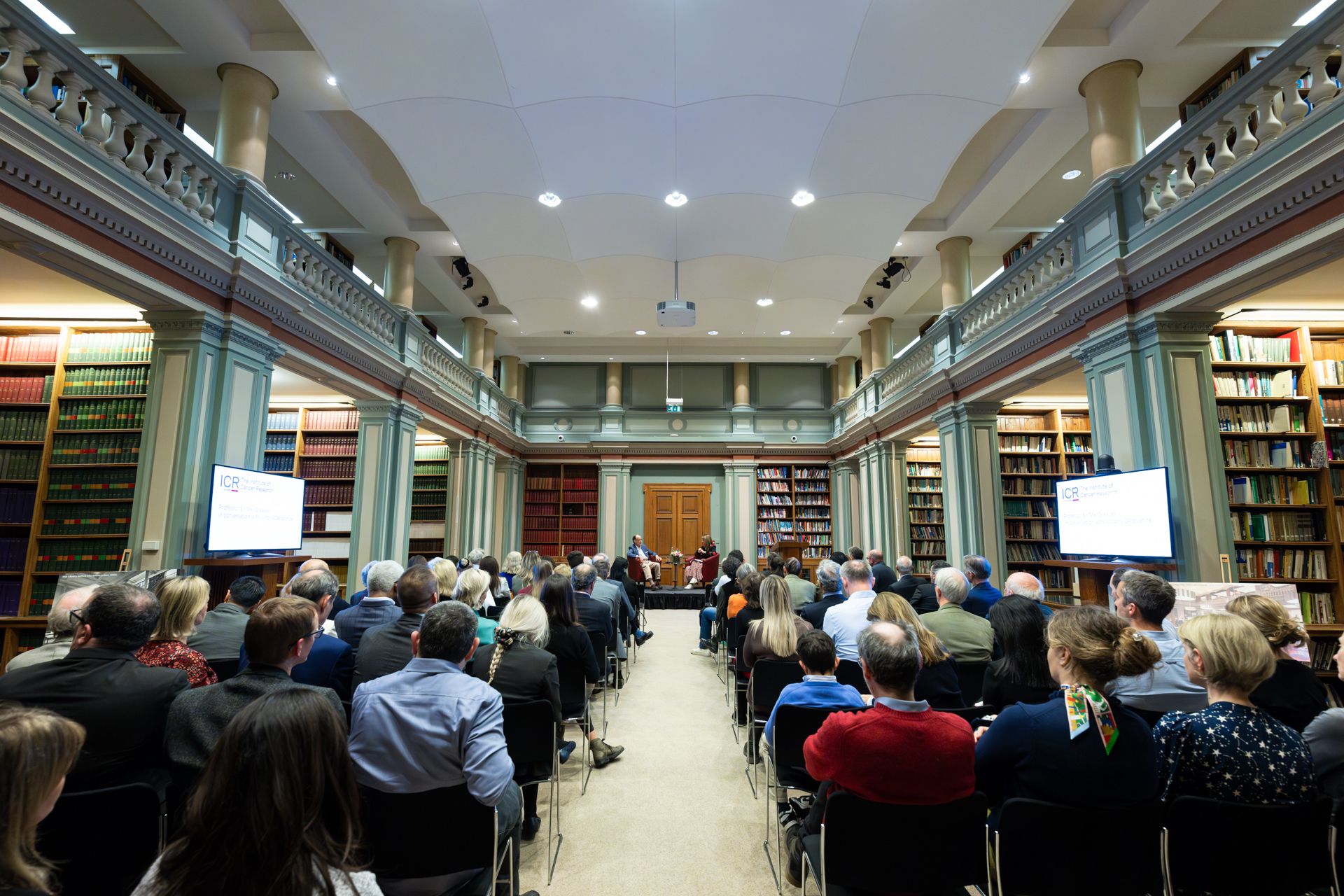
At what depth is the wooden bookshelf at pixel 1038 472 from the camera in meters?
8.11

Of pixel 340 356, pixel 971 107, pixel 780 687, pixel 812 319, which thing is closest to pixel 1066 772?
pixel 780 687

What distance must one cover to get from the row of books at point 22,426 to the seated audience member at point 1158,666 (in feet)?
25.5

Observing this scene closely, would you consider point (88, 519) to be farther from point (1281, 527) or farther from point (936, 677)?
point (1281, 527)

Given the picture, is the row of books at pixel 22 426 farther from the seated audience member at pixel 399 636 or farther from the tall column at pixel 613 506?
the tall column at pixel 613 506

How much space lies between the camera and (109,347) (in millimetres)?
5473

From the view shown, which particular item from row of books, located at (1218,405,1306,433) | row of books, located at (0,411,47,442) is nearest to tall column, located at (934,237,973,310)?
row of books, located at (1218,405,1306,433)

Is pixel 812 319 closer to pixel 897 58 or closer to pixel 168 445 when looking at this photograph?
pixel 897 58

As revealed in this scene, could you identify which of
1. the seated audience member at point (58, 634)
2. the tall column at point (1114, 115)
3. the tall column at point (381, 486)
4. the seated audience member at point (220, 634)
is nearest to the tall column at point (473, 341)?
the tall column at point (381, 486)

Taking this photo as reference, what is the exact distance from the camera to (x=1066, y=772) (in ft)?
5.34

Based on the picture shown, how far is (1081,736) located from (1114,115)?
5.55 metres

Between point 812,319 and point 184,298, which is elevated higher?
point 812,319

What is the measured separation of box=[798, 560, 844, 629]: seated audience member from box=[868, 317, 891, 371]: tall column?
6251 millimetres

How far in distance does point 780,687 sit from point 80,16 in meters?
7.11

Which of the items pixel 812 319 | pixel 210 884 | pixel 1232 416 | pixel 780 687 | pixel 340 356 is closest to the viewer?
pixel 210 884
